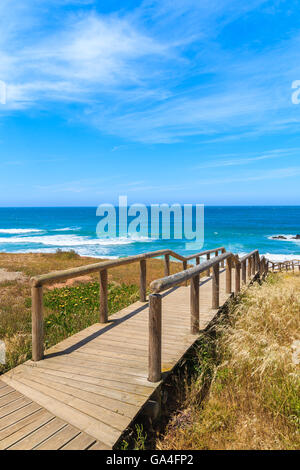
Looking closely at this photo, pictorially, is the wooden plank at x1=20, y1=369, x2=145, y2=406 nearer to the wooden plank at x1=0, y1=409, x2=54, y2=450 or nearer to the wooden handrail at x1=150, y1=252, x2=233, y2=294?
the wooden plank at x1=0, y1=409, x2=54, y2=450

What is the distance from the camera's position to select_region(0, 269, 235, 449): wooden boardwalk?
2709 mm

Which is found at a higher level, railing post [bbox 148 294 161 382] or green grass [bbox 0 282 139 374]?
railing post [bbox 148 294 161 382]

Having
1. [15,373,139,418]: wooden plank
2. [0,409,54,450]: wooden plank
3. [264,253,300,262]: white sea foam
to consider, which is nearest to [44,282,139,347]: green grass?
[15,373,139,418]: wooden plank

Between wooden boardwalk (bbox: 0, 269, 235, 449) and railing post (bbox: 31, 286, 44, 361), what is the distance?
13 centimetres

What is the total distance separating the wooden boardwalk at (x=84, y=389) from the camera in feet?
8.89

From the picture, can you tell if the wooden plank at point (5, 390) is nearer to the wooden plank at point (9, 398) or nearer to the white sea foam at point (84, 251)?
the wooden plank at point (9, 398)

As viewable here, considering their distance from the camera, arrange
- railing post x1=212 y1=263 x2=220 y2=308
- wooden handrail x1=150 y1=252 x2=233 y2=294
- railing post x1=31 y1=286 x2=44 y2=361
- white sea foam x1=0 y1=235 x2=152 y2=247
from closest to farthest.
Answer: wooden handrail x1=150 y1=252 x2=233 y2=294, railing post x1=31 y1=286 x2=44 y2=361, railing post x1=212 y1=263 x2=220 y2=308, white sea foam x1=0 y1=235 x2=152 y2=247

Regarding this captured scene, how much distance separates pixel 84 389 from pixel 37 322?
1.17 meters

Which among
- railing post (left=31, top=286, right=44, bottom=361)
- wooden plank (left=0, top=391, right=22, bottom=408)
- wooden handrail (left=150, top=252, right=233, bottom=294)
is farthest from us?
railing post (left=31, top=286, right=44, bottom=361)

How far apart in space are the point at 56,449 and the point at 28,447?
0.78 feet

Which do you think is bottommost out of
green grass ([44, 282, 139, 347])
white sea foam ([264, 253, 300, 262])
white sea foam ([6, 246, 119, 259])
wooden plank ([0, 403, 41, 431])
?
white sea foam ([264, 253, 300, 262])

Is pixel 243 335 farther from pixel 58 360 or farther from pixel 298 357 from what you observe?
pixel 58 360

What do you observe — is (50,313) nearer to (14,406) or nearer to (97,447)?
(14,406)

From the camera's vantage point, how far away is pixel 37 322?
4.12 m
